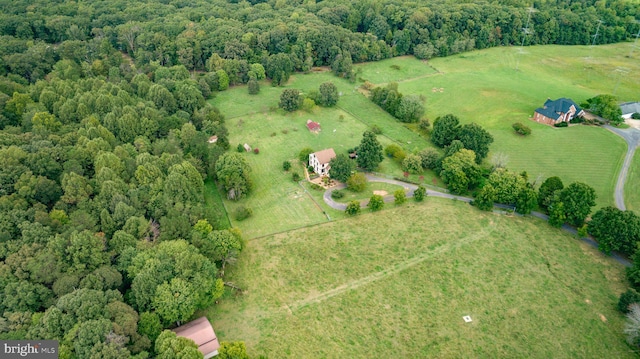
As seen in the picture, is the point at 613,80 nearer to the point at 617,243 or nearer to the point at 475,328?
the point at 617,243

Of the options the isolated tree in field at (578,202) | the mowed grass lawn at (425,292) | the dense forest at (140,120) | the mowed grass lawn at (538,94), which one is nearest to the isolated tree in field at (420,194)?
the mowed grass lawn at (425,292)

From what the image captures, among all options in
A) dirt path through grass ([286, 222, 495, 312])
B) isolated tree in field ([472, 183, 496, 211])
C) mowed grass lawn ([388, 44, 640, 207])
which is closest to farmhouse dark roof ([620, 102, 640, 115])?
mowed grass lawn ([388, 44, 640, 207])

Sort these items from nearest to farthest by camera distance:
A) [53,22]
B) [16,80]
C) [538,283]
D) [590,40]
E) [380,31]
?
[538,283]
[16,80]
[53,22]
[380,31]
[590,40]

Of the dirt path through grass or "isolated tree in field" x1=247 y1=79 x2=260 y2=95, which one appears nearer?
the dirt path through grass

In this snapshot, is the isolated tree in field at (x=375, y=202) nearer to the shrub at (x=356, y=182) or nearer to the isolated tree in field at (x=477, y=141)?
the shrub at (x=356, y=182)

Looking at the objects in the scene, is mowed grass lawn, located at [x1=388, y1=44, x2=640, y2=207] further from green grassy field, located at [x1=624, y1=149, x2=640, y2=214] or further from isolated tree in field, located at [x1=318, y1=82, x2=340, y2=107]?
isolated tree in field, located at [x1=318, y1=82, x2=340, y2=107]

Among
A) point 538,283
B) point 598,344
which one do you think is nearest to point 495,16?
point 538,283

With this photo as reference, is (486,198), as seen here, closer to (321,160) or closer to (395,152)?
(395,152)
